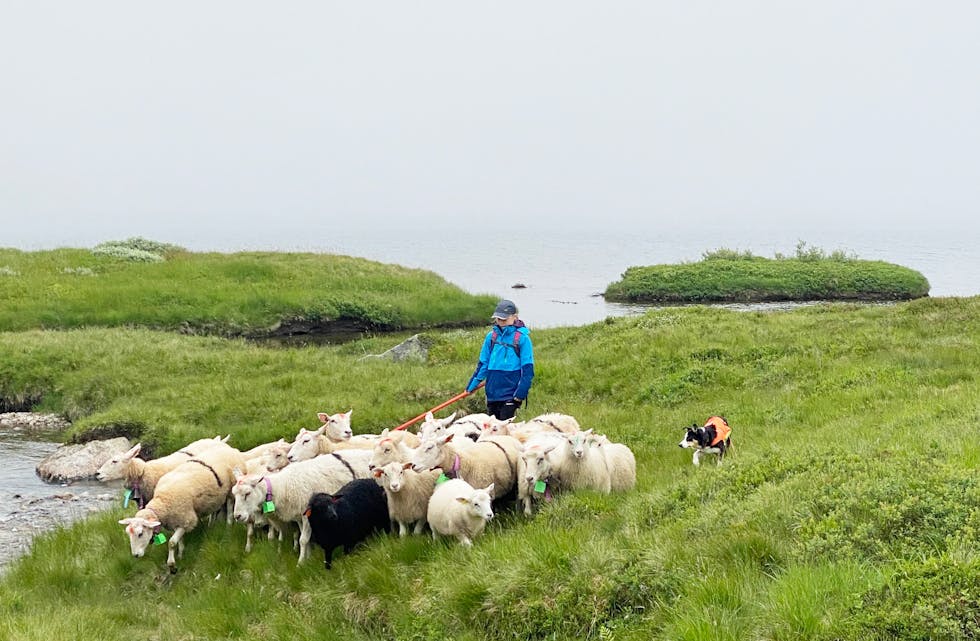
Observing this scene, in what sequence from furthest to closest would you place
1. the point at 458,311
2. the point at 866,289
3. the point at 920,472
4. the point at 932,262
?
1. the point at 932,262
2. the point at 866,289
3. the point at 458,311
4. the point at 920,472

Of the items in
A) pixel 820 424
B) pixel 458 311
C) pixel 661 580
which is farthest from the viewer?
pixel 458 311

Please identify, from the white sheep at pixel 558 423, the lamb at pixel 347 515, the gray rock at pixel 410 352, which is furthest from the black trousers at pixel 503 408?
the gray rock at pixel 410 352

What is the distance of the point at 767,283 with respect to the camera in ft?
179

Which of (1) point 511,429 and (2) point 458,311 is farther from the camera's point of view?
(2) point 458,311

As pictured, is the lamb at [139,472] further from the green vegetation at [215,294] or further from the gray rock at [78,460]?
the green vegetation at [215,294]

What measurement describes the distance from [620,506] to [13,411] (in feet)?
62.3

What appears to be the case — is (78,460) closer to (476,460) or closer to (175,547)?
(175,547)

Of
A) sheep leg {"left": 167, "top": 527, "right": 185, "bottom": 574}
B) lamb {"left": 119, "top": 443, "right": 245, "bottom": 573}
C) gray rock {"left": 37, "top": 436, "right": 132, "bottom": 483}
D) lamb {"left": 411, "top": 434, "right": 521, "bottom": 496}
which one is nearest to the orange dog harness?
lamb {"left": 411, "top": 434, "right": 521, "bottom": 496}

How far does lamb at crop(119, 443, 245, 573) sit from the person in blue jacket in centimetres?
477

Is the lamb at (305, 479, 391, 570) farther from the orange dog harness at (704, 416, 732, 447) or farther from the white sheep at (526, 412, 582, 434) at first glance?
the orange dog harness at (704, 416, 732, 447)

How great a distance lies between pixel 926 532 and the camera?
20.2 ft

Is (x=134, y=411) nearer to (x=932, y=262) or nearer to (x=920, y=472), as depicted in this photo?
(x=920, y=472)

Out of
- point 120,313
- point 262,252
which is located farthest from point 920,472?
point 262,252

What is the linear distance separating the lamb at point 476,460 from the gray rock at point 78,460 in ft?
30.3
